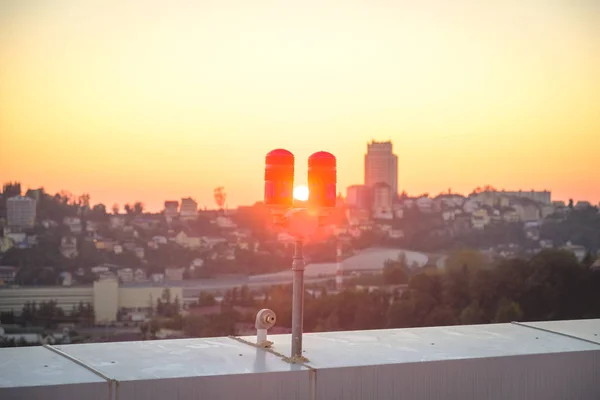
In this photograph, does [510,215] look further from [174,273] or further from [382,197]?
[174,273]

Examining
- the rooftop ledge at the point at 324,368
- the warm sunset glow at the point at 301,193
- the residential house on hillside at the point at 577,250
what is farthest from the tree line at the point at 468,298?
the warm sunset glow at the point at 301,193

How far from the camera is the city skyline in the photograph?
17.2m

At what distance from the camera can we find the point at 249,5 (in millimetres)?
16219

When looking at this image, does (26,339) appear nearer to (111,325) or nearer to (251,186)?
(111,325)

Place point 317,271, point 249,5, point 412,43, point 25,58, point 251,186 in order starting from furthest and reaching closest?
1. point 317,271
2. point 251,186
3. point 25,58
4. point 412,43
5. point 249,5

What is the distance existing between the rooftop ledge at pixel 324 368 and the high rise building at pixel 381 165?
17.9 metres

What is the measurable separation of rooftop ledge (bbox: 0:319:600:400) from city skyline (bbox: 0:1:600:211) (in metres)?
12.2

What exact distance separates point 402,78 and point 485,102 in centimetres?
250

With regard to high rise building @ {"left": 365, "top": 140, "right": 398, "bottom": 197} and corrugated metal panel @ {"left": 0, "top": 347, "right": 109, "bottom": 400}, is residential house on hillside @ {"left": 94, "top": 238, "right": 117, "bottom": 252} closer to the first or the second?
high rise building @ {"left": 365, "top": 140, "right": 398, "bottom": 197}

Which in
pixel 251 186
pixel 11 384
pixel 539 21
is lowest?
pixel 11 384

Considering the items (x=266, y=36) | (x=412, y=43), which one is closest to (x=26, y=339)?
(x=266, y=36)

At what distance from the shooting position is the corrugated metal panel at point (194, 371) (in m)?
3.71

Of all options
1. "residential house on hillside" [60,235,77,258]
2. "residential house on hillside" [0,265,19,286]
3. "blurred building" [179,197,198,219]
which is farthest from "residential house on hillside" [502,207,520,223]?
"residential house on hillside" [0,265,19,286]

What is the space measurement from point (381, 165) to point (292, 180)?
19733mm
